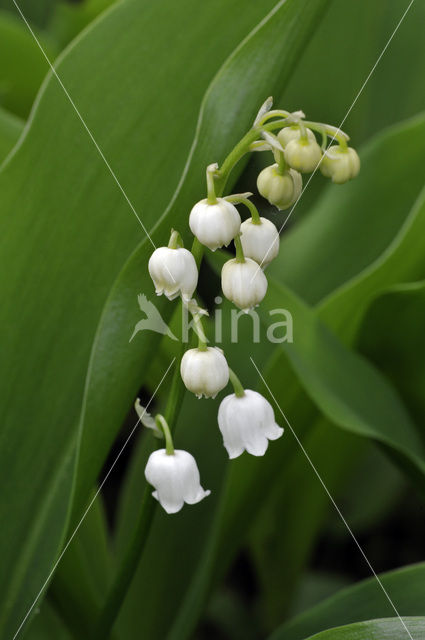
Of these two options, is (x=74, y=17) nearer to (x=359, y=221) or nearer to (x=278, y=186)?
(x=359, y=221)

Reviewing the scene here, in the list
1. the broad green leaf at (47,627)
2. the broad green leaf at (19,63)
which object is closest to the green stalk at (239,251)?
the broad green leaf at (47,627)

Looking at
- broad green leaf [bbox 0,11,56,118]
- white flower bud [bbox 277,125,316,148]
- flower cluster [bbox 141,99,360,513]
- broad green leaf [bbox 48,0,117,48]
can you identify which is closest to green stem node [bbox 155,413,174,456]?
flower cluster [bbox 141,99,360,513]

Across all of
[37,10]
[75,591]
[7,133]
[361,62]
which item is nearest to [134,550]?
[75,591]

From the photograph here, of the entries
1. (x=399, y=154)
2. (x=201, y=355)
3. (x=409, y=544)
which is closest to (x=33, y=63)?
(x=399, y=154)

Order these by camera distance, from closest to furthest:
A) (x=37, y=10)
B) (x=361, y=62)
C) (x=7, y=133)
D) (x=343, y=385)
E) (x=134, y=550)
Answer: (x=134, y=550), (x=343, y=385), (x=7, y=133), (x=361, y=62), (x=37, y=10)

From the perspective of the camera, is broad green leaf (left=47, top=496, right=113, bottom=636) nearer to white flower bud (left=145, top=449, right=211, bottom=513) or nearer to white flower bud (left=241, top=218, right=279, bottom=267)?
white flower bud (left=145, top=449, right=211, bottom=513)

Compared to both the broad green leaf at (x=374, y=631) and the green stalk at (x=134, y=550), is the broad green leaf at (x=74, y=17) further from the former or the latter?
the broad green leaf at (x=374, y=631)

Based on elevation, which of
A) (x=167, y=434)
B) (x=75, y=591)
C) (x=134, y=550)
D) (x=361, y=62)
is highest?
(x=361, y=62)
